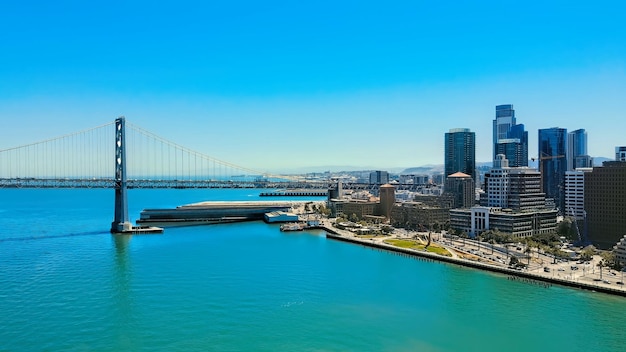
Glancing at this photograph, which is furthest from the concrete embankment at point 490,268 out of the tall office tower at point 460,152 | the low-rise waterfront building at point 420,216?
the tall office tower at point 460,152

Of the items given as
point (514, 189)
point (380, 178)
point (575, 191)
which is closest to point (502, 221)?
point (514, 189)

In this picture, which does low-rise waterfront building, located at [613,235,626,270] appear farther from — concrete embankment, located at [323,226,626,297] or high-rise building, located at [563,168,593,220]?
high-rise building, located at [563,168,593,220]

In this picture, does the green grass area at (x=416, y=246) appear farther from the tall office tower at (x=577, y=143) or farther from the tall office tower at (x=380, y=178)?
the tall office tower at (x=380, y=178)

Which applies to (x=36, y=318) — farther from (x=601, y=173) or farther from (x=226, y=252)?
(x=601, y=173)

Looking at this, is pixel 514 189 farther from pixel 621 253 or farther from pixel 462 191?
pixel 621 253

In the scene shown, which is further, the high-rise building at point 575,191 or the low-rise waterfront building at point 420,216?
the low-rise waterfront building at point 420,216

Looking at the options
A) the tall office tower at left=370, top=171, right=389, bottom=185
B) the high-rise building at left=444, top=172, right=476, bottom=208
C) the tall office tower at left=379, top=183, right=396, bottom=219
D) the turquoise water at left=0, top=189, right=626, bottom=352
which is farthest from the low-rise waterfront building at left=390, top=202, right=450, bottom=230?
the tall office tower at left=370, top=171, right=389, bottom=185
